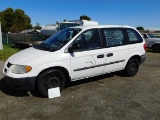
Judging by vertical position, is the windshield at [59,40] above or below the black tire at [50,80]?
above

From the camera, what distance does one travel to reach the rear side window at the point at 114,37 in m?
5.94

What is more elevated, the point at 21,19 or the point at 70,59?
the point at 21,19

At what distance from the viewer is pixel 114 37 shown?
612 centimetres

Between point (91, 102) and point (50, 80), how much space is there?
1147mm

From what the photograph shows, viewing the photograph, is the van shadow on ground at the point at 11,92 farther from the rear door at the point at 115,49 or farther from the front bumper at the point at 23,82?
the rear door at the point at 115,49

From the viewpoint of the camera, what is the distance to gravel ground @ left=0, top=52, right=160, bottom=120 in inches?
162

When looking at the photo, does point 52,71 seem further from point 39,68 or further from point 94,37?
point 94,37

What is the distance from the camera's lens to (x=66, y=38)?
5.48m

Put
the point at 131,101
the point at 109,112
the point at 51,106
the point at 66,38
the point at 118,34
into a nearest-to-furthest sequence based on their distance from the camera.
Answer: the point at 109,112
the point at 51,106
the point at 131,101
the point at 66,38
the point at 118,34

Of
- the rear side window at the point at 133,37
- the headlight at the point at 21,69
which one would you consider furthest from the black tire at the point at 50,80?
the rear side window at the point at 133,37

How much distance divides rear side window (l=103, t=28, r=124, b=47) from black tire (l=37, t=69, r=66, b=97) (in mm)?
1704

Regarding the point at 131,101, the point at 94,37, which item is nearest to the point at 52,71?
the point at 94,37

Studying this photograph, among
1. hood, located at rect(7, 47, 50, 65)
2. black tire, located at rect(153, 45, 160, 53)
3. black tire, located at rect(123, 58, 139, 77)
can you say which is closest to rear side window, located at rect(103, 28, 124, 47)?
black tire, located at rect(123, 58, 139, 77)

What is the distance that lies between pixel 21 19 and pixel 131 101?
52.8 metres
